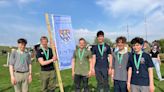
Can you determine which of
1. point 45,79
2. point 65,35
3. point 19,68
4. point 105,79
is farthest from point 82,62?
point 19,68

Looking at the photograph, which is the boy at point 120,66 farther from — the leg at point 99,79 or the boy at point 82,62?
the boy at point 82,62

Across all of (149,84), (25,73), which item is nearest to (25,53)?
(25,73)

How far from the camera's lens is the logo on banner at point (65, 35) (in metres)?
9.32

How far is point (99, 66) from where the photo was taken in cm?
969

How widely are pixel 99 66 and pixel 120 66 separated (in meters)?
1.09

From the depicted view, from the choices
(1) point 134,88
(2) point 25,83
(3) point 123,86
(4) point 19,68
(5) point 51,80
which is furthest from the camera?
(5) point 51,80

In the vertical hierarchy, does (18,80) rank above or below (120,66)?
below

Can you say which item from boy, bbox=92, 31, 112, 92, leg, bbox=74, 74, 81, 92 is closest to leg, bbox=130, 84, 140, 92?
boy, bbox=92, 31, 112, 92

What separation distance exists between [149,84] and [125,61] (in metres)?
1.35

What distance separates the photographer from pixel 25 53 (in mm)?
8953

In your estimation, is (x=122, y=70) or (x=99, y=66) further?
(x=99, y=66)

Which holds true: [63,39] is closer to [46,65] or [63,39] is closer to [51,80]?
[46,65]

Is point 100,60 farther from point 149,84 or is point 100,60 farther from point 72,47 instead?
point 149,84

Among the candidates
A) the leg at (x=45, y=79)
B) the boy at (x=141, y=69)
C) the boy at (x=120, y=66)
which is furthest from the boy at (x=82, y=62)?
the boy at (x=141, y=69)
